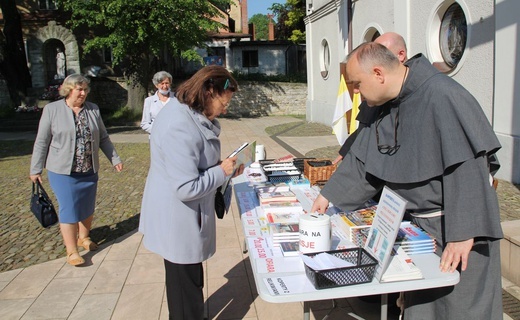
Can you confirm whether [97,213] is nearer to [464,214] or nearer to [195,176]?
[195,176]

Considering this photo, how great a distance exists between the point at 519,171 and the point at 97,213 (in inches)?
234

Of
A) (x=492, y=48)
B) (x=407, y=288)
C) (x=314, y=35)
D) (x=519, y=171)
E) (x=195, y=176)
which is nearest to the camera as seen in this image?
(x=407, y=288)

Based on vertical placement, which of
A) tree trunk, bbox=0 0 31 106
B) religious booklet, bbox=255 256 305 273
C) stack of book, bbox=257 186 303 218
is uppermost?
tree trunk, bbox=0 0 31 106

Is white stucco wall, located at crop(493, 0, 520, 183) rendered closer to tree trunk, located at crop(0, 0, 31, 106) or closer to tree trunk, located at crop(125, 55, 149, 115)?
tree trunk, located at crop(125, 55, 149, 115)

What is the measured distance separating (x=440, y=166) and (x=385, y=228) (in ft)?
1.20

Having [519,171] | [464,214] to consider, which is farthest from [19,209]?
[519,171]

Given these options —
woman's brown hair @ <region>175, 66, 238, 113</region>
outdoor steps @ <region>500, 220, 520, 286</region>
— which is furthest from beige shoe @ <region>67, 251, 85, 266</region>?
outdoor steps @ <region>500, 220, 520, 286</region>

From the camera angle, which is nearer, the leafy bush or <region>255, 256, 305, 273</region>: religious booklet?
<region>255, 256, 305, 273</region>: religious booklet

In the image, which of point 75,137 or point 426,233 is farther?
point 75,137

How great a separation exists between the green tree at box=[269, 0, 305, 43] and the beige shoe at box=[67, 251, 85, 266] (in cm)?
2667

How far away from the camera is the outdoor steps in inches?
143

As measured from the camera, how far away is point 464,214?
192 centimetres

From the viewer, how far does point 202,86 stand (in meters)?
2.47

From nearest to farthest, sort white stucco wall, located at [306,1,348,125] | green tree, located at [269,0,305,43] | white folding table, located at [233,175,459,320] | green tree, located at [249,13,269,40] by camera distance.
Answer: white folding table, located at [233,175,459,320], white stucco wall, located at [306,1,348,125], green tree, located at [269,0,305,43], green tree, located at [249,13,269,40]
